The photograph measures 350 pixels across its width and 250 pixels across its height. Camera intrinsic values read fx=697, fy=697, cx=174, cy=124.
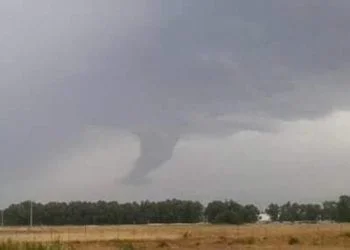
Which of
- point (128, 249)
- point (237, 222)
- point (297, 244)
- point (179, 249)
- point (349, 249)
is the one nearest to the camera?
point (128, 249)

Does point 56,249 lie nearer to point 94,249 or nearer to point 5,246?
point 5,246

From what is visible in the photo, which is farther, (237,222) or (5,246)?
(237,222)

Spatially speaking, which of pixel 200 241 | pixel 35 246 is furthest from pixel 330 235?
pixel 35 246

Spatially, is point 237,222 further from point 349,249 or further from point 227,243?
point 349,249

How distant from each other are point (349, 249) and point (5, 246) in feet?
125

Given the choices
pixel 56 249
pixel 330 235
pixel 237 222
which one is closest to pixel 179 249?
pixel 330 235

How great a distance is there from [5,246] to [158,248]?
35986mm

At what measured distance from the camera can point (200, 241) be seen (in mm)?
84062

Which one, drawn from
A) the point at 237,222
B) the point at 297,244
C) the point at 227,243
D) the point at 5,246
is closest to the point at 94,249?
the point at 227,243

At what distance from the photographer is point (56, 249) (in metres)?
35.3

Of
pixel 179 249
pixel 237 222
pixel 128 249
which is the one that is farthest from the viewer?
pixel 237 222

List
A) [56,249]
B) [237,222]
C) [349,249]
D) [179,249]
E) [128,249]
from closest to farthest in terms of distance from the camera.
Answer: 1. [56,249]
2. [128,249]
3. [349,249]
4. [179,249]
5. [237,222]

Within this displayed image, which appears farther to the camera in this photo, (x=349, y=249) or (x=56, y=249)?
(x=349, y=249)

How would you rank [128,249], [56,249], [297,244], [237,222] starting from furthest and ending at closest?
1. [237,222]
2. [297,244]
3. [128,249]
4. [56,249]
